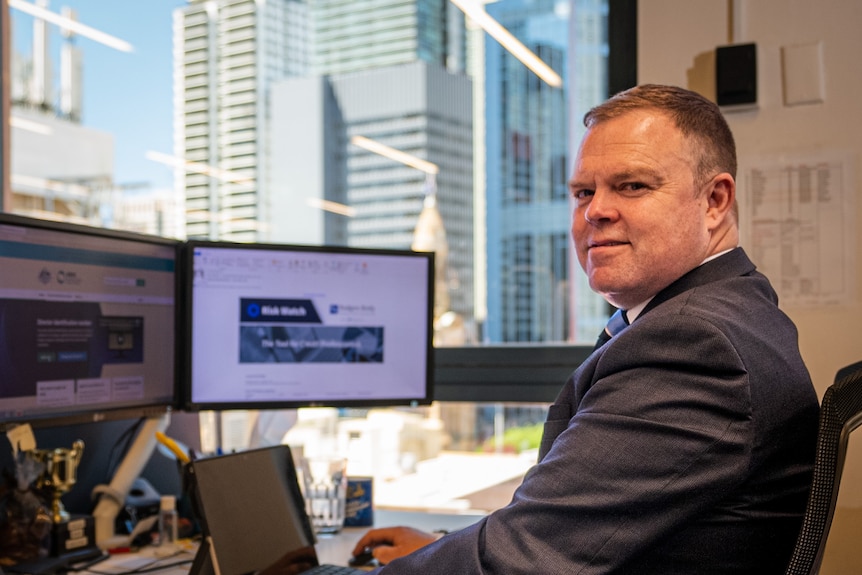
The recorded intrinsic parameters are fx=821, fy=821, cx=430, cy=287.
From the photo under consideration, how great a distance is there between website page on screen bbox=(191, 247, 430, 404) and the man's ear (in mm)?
830

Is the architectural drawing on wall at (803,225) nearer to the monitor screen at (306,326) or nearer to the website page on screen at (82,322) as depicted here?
the monitor screen at (306,326)

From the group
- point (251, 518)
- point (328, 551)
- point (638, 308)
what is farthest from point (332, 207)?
point (638, 308)

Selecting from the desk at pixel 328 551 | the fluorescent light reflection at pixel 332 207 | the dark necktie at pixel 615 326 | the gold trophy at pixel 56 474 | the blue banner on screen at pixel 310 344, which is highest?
the fluorescent light reflection at pixel 332 207

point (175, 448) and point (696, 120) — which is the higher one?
point (696, 120)

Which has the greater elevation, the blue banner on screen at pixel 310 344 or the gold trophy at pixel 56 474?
the blue banner on screen at pixel 310 344

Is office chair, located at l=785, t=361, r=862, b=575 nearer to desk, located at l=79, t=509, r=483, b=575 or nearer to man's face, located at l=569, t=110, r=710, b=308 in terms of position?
man's face, located at l=569, t=110, r=710, b=308

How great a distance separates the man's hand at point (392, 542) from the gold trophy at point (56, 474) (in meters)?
0.57

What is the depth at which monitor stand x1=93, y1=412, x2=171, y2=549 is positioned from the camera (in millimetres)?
1682

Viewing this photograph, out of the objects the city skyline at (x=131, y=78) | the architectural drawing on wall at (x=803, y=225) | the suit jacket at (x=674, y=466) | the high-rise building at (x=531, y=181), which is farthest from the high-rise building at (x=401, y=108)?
the suit jacket at (x=674, y=466)

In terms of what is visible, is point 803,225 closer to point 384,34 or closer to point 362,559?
point 362,559

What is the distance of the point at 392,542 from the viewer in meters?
1.48

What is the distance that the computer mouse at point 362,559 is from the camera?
1.50 metres

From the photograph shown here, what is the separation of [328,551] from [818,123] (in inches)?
55.9

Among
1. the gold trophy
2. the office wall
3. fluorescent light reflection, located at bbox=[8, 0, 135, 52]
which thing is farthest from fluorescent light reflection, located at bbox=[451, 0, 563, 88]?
the gold trophy
